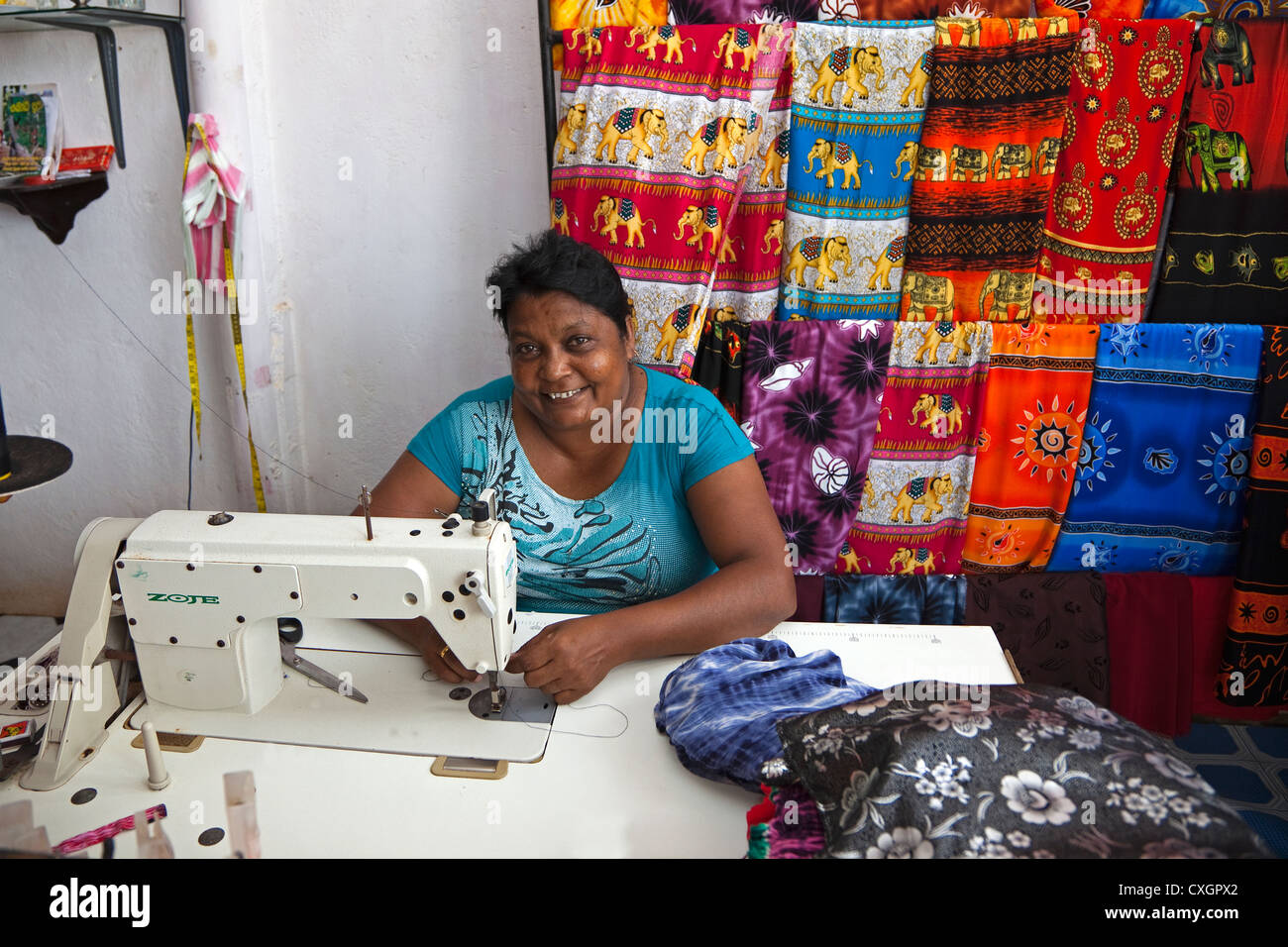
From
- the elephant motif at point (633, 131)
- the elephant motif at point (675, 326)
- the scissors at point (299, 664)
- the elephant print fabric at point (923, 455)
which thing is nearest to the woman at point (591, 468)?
the scissors at point (299, 664)

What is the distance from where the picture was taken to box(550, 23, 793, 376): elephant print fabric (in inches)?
83.7

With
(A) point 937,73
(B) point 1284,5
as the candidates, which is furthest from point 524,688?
(B) point 1284,5

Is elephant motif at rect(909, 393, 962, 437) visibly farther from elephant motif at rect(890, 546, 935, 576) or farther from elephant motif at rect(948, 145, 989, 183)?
elephant motif at rect(948, 145, 989, 183)

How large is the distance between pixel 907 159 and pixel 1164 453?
101 centimetres

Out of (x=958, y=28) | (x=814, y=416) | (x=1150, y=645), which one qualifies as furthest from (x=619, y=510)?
(x=1150, y=645)

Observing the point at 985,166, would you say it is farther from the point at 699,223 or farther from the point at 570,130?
the point at 570,130

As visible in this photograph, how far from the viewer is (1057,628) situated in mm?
2424

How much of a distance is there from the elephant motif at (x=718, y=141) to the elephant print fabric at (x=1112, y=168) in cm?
71

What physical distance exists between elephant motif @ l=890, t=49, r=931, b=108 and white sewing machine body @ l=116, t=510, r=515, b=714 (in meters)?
1.48

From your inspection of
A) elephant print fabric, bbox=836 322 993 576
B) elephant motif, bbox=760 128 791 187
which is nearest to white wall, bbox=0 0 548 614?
elephant motif, bbox=760 128 791 187

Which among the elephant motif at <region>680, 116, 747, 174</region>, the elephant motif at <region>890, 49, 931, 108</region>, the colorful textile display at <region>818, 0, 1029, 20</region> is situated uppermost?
the colorful textile display at <region>818, 0, 1029, 20</region>

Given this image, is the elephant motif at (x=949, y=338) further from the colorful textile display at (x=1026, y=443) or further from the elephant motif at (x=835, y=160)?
the elephant motif at (x=835, y=160)

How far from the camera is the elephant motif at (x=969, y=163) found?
2154 millimetres
